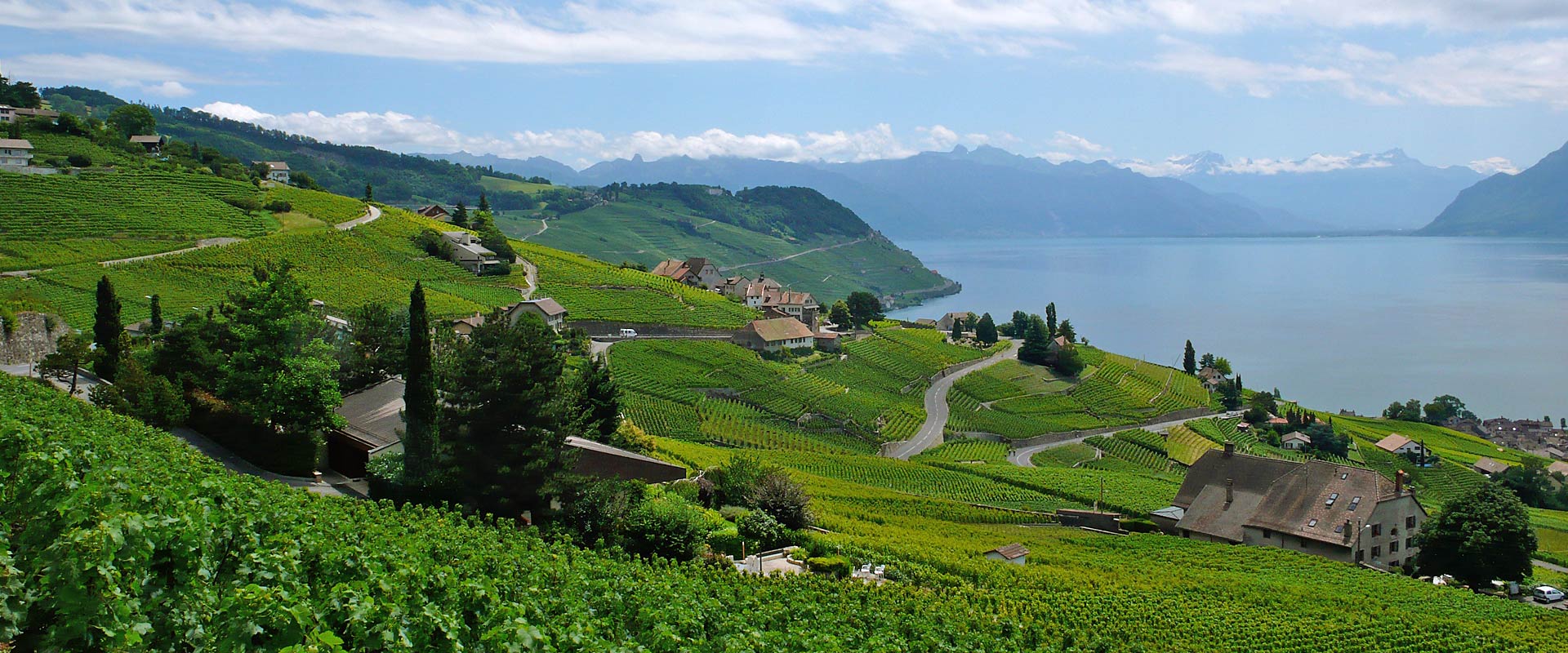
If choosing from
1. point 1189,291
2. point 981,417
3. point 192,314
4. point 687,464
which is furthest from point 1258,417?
point 1189,291

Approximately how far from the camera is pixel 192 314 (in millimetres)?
28953

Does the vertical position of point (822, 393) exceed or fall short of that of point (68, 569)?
it falls short

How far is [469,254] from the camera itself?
6950cm

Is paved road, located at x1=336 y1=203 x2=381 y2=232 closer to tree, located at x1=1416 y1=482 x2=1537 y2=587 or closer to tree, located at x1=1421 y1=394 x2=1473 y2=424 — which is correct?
tree, located at x1=1416 y1=482 x2=1537 y2=587

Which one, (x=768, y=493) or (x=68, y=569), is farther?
(x=768, y=493)

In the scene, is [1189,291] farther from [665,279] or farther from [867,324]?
[665,279]

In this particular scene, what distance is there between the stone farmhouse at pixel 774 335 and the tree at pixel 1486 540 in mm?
38365

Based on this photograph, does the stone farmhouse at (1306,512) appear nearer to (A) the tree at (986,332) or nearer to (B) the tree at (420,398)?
(B) the tree at (420,398)

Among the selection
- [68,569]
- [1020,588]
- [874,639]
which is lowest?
[1020,588]

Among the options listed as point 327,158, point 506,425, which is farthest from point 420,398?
point 327,158

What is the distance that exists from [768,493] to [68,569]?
17103 mm

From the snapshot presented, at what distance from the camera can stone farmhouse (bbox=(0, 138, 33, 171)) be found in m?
63.2

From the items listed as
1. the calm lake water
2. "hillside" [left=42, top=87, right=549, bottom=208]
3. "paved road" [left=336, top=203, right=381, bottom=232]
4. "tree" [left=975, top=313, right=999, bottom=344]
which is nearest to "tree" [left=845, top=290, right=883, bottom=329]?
"tree" [left=975, top=313, right=999, bottom=344]

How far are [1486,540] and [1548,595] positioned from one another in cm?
237
